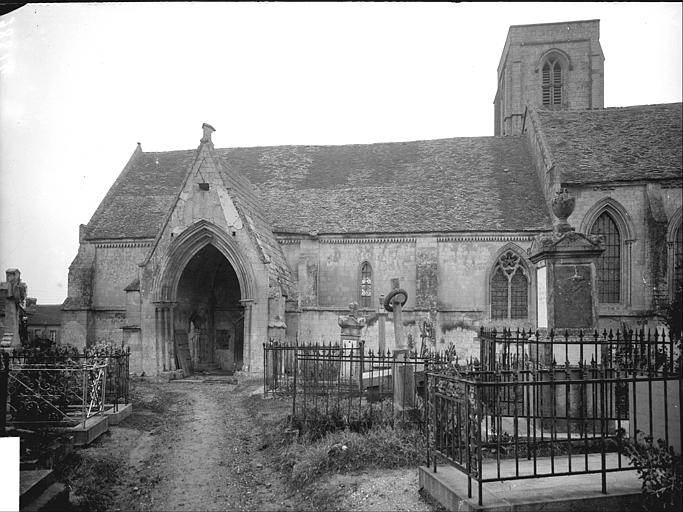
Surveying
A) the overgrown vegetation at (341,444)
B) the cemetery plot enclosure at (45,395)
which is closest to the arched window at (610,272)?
the overgrown vegetation at (341,444)

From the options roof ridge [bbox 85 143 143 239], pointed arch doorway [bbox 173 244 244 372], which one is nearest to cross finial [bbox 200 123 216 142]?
pointed arch doorway [bbox 173 244 244 372]

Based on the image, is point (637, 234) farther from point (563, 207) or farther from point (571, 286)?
point (571, 286)

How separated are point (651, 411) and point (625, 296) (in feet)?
49.6

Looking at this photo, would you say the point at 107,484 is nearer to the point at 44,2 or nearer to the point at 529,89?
the point at 44,2

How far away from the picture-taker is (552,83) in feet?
118

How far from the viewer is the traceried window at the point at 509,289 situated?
74.1 feet

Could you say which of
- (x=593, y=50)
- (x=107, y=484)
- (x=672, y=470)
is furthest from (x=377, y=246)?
(x=593, y=50)

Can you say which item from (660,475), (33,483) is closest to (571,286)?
(660,475)

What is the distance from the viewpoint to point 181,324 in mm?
21500

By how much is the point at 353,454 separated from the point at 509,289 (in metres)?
16.3

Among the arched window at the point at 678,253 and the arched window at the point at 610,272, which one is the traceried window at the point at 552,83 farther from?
the arched window at the point at 678,253

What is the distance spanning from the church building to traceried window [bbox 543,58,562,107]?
1083 cm

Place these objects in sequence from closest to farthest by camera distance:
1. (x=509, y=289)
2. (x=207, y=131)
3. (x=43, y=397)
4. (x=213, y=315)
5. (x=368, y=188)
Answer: (x=43, y=397) → (x=207, y=131) → (x=509, y=289) → (x=213, y=315) → (x=368, y=188)

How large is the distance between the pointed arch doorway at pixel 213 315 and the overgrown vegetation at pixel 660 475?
18.3 meters
